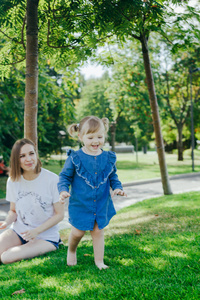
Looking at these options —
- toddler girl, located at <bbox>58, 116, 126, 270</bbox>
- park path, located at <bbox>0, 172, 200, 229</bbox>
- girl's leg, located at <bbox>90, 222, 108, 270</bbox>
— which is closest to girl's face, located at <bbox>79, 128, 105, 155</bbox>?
toddler girl, located at <bbox>58, 116, 126, 270</bbox>

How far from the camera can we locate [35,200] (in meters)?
3.96

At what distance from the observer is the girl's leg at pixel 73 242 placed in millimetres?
3193

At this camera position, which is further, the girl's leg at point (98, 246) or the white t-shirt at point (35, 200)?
the white t-shirt at point (35, 200)

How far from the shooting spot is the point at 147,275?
2750 millimetres

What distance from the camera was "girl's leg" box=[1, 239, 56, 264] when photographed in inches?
149

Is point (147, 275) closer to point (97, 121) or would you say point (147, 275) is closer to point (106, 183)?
point (106, 183)

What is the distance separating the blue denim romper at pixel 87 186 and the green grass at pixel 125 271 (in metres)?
0.50

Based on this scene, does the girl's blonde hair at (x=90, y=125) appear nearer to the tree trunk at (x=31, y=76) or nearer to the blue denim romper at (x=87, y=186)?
the blue denim romper at (x=87, y=186)

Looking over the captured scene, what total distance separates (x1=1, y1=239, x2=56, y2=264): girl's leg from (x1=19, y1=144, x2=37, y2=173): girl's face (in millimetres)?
954

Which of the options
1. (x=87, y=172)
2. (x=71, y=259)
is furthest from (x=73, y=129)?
(x=71, y=259)

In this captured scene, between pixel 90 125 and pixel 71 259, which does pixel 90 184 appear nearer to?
pixel 90 125

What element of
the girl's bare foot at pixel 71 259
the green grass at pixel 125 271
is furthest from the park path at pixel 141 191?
the girl's bare foot at pixel 71 259

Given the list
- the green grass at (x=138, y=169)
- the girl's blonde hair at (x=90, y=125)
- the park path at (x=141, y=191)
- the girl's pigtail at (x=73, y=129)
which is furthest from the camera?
the green grass at (x=138, y=169)

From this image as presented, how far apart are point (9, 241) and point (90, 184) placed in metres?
1.59
